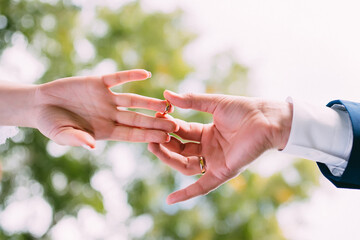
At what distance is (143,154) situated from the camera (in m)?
2.74

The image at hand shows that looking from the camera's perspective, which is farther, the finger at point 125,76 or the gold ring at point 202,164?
the gold ring at point 202,164

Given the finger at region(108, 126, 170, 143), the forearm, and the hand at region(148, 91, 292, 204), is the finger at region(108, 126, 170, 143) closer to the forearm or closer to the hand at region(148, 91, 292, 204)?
the hand at region(148, 91, 292, 204)

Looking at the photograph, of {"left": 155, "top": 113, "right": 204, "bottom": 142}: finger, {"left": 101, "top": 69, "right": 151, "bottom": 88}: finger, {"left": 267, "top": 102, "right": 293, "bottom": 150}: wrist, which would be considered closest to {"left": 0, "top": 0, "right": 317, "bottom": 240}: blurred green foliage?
{"left": 155, "top": 113, "right": 204, "bottom": 142}: finger

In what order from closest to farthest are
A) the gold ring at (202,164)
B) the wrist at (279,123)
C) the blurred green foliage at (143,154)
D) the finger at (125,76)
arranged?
the wrist at (279,123)
the finger at (125,76)
the gold ring at (202,164)
the blurred green foliage at (143,154)

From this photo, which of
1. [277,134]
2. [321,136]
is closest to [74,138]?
[277,134]

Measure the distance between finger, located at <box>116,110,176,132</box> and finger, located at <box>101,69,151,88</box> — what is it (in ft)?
0.38

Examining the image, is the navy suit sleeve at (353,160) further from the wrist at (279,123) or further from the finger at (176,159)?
the finger at (176,159)

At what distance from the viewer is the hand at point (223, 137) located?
1108mm

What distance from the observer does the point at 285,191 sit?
268cm

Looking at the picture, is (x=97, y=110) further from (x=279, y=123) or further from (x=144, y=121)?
(x=279, y=123)

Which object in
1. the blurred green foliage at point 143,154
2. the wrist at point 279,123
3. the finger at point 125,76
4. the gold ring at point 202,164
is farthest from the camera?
the blurred green foliage at point 143,154

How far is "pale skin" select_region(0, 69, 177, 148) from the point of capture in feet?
4.11

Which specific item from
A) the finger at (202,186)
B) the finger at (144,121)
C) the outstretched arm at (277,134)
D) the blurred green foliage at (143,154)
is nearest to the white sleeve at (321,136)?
the outstretched arm at (277,134)

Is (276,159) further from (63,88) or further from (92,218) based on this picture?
(63,88)
